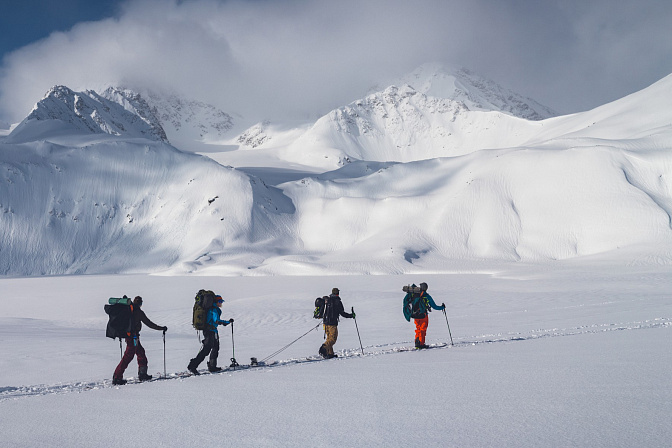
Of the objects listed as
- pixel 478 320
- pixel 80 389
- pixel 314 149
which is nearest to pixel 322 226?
pixel 478 320

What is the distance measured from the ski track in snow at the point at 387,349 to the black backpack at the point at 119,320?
98 centimetres

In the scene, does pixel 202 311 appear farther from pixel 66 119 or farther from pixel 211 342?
pixel 66 119

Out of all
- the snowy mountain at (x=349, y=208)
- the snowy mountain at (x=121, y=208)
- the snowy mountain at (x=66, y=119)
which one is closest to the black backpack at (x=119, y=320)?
the snowy mountain at (x=349, y=208)

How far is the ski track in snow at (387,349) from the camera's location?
29.6 feet

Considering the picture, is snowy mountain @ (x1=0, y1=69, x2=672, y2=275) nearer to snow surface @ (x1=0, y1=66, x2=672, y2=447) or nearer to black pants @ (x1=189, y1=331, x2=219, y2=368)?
snow surface @ (x1=0, y1=66, x2=672, y2=447)

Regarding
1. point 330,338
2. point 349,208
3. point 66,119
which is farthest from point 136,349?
point 66,119

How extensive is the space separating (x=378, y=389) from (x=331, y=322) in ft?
16.6

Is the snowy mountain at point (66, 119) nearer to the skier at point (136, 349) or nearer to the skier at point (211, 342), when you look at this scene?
the skier at point (136, 349)

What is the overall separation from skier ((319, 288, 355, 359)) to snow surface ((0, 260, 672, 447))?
0.44 metres

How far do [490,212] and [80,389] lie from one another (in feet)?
195

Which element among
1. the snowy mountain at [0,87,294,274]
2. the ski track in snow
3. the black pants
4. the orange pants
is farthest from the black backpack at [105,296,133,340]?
the snowy mountain at [0,87,294,274]

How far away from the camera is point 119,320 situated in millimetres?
9836

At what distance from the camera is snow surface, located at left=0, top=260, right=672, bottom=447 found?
16.5 ft

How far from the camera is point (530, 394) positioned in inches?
242
